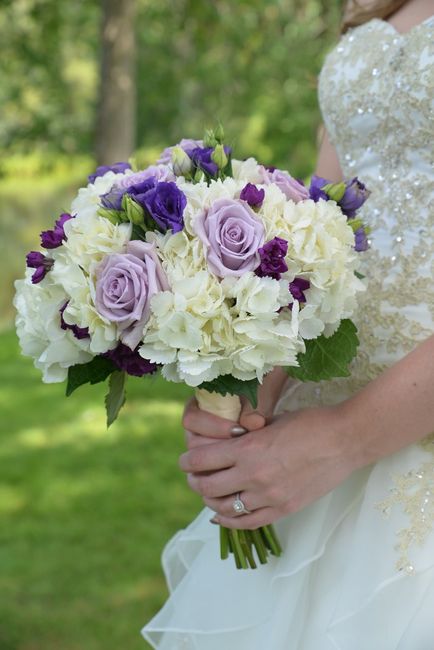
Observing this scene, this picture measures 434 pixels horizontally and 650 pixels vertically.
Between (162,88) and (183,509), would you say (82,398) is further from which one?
(162,88)

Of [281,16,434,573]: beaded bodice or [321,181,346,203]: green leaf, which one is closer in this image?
[321,181,346,203]: green leaf

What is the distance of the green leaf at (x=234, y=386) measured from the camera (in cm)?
153

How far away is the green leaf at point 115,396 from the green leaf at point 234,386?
0.61ft

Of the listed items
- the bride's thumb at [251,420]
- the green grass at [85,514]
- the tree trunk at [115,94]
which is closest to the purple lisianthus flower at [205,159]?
the bride's thumb at [251,420]

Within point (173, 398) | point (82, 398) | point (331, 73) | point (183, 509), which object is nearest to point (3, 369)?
point (82, 398)

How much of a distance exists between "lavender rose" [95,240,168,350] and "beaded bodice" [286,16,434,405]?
59 centimetres

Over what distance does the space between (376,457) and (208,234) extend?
568mm

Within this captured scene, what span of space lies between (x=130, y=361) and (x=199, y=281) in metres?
0.21

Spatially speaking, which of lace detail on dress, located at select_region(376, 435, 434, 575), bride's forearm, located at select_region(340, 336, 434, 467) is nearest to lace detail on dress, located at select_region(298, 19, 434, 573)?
lace detail on dress, located at select_region(376, 435, 434, 575)

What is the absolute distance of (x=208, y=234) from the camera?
1.47 metres

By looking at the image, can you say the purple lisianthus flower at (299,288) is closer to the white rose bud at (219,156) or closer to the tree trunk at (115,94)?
the white rose bud at (219,156)

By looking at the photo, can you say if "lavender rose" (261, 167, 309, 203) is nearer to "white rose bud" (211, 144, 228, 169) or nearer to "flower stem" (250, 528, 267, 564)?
"white rose bud" (211, 144, 228, 169)

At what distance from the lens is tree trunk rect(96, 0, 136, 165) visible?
6777mm

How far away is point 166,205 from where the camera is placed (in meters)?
1.49
